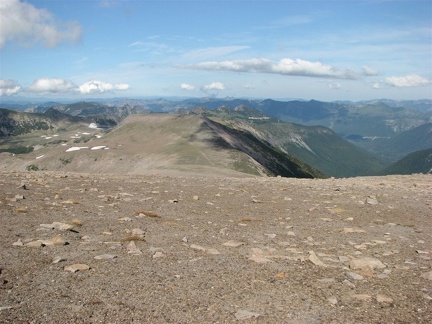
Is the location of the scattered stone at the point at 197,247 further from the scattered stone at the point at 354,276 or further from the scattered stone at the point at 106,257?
the scattered stone at the point at 354,276

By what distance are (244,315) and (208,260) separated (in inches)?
131

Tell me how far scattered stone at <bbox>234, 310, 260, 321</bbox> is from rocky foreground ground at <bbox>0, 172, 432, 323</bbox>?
4 centimetres

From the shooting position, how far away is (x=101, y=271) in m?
9.44

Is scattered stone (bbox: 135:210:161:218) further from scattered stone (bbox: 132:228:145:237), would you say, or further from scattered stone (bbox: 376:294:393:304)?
scattered stone (bbox: 376:294:393:304)

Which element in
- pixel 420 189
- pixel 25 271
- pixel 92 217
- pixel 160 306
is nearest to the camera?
pixel 160 306

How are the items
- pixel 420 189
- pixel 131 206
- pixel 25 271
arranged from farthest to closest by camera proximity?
pixel 420 189
pixel 131 206
pixel 25 271

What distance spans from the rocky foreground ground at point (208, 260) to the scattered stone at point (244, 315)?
4 centimetres

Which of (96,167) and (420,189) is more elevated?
(420,189)

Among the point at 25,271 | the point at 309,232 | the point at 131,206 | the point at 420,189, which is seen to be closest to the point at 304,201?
the point at 309,232

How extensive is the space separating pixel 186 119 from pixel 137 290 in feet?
501

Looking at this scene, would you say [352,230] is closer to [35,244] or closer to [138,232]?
[138,232]

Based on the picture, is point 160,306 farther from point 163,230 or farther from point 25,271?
point 163,230

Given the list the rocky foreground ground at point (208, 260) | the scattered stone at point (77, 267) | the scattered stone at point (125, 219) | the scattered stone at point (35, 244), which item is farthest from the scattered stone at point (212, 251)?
the scattered stone at point (35, 244)

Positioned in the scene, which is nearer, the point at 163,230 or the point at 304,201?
the point at 163,230
